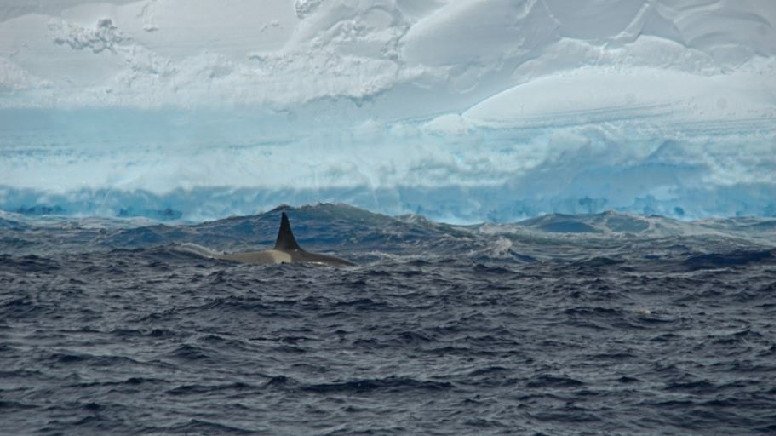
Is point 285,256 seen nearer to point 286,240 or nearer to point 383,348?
point 286,240

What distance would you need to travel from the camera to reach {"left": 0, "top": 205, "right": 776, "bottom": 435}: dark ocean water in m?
13.7

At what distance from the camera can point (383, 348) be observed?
18859mm

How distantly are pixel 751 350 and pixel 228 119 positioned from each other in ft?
212

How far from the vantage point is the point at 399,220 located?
65812mm

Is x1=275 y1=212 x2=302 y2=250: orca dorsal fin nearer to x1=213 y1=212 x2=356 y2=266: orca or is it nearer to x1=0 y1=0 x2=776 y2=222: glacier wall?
x1=213 y1=212 x2=356 y2=266: orca

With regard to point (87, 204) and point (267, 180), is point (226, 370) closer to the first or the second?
point (267, 180)

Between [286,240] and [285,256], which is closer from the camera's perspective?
[285,256]

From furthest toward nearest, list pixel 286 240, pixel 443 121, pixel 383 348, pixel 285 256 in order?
1. pixel 443 121
2. pixel 286 240
3. pixel 285 256
4. pixel 383 348

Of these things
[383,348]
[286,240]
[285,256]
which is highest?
[286,240]

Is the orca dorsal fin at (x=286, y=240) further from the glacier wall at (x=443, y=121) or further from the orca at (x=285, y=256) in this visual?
the glacier wall at (x=443, y=121)

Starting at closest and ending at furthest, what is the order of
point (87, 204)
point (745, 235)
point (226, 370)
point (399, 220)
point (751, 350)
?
1. point (226, 370)
2. point (751, 350)
3. point (399, 220)
4. point (745, 235)
5. point (87, 204)

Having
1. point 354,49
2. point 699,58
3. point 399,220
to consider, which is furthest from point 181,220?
point 699,58

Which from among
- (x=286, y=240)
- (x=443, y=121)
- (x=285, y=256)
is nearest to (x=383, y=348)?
(x=285, y=256)

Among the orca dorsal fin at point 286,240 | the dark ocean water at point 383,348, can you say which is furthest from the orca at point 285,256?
the dark ocean water at point 383,348
